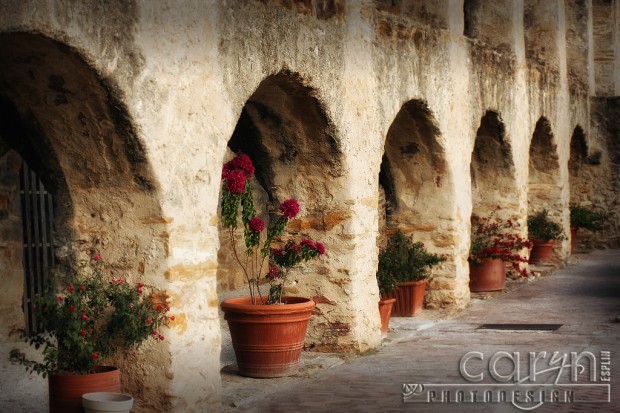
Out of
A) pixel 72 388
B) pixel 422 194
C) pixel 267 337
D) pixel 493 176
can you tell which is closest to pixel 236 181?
pixel 267 337

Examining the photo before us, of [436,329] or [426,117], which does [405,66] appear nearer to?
[426,117]

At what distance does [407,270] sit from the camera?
10.1m

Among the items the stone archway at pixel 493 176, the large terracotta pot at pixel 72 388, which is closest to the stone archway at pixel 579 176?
the stone archway at pixel 493 176

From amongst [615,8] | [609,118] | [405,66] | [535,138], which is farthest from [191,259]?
[615,8]

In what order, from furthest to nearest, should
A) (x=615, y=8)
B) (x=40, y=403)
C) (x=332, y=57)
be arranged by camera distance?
(x=615, y=8)
(x=332, y=57)
(x=40, y=403)

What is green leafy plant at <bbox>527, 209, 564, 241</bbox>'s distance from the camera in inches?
597

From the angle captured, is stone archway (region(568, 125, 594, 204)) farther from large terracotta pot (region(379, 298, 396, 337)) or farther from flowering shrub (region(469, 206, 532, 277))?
large terracotta pot (region(379, 298, 396, 337))

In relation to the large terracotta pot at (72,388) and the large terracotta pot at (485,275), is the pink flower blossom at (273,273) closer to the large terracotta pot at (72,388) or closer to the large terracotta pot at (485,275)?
the large terracotta pot at (72,388)

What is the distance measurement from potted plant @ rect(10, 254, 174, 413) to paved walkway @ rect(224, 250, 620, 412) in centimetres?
103

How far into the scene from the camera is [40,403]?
6.73 meters

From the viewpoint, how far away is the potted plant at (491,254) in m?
12.2

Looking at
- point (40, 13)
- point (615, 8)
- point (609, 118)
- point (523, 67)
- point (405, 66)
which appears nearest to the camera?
point (40, 13)

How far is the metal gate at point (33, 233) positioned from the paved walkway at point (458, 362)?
3.03 meters

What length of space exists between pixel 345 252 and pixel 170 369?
2.70m
